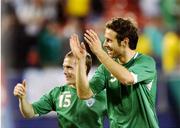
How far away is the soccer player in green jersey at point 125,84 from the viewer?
7.73 meters

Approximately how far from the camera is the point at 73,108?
8594 millimetres

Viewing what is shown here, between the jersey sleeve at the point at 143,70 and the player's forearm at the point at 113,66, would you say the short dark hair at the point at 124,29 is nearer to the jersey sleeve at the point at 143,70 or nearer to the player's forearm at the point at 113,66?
the jersey sleeve at the point at 143,70

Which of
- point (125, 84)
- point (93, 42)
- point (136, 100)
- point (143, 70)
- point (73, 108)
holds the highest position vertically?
point (93, 42)

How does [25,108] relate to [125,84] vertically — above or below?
below

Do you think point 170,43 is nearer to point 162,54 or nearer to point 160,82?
point 162,54

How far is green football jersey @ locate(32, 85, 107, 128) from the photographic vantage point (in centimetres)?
854

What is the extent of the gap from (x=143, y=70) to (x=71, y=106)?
3.91ft

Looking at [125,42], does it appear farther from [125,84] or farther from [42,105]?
[42,105]

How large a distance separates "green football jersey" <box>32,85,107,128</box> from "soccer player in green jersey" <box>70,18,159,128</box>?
600 millimetres

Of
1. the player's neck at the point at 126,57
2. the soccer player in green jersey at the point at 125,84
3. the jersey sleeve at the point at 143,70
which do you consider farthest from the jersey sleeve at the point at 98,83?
the jersey sleeve at the point at 143,70

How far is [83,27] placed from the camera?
15.6m

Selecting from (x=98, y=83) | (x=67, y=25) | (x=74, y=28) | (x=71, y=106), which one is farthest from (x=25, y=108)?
(x=67, y=25)

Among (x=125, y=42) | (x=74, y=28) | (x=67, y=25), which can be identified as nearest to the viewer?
(x=125, y=42)

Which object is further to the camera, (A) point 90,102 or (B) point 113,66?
(A) point 90,102
